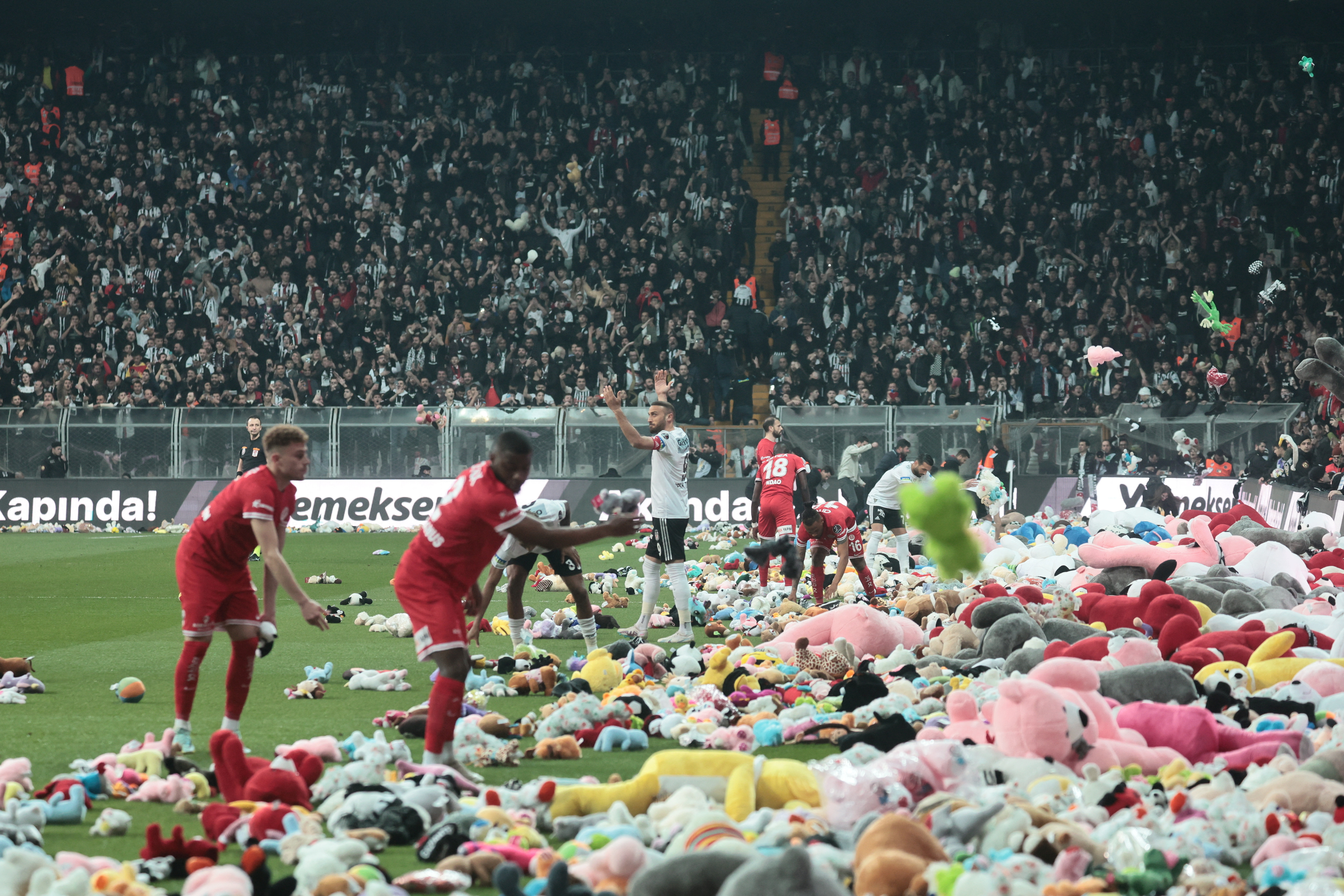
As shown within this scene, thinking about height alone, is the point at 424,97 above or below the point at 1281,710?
above

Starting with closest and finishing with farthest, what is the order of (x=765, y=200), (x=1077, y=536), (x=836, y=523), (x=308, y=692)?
(x=308, y=692) → (x=836, y=523) → (x=1077, y=536) → (x=765, y=200)

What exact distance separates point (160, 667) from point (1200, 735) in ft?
24.6

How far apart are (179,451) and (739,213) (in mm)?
13753

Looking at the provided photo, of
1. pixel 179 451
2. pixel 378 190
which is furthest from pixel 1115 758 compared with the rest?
pixel 378 190

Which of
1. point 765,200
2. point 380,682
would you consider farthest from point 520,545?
point 765,200

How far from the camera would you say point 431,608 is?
6082mm

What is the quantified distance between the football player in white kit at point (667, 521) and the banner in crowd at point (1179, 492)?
12124 millimetres

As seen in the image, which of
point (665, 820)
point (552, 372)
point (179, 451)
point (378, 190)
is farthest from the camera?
point (378, 190)

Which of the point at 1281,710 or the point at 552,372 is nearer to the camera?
the point at 1281,710

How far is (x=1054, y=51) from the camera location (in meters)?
33.7

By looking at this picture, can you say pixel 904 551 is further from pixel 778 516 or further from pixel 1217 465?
pixel 1217 465

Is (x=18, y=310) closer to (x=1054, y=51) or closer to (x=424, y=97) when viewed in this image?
(x=424, y=97)

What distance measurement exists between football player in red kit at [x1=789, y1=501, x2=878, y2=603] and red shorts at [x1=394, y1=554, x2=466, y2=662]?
699 cm

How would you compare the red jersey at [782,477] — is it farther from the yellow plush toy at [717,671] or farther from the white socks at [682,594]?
the yellow plush toy at [717,671]
